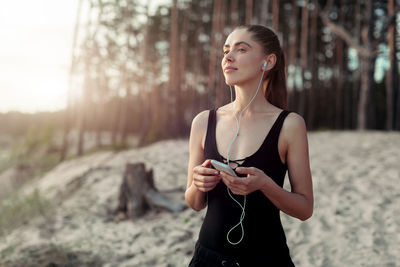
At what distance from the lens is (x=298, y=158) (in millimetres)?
1479

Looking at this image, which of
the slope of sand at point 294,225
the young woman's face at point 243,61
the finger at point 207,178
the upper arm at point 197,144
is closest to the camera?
the finger at point 207,178

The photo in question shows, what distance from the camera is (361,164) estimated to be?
7027mm

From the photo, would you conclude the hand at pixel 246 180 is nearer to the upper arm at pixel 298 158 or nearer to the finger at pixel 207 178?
the finger at pixel 207 178

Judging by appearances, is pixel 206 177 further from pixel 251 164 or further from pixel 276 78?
pixel 276 78

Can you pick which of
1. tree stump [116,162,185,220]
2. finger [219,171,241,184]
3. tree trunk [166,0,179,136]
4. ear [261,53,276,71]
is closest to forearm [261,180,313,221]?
finger [219,171,241,184]

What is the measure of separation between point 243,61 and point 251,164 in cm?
47

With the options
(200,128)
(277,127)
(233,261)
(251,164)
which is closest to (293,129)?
(277,127)

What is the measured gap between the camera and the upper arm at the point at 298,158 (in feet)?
4.85

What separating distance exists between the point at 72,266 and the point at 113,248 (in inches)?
23.2

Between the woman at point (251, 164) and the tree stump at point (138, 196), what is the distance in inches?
165

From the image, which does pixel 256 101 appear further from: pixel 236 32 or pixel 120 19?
pixel 120 19

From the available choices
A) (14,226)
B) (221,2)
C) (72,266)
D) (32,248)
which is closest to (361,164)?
(72,266)

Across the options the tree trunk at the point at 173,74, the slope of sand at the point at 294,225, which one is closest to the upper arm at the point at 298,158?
the slope of sand at the point at 294,225

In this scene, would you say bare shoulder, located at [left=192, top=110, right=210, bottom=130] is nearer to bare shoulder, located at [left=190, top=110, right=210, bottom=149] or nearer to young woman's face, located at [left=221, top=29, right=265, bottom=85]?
bare shoulder, located at [left=190, top=110, right=210, bottom=149]
